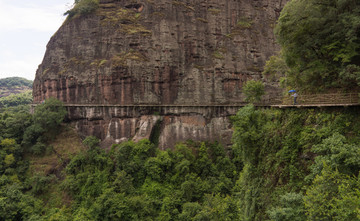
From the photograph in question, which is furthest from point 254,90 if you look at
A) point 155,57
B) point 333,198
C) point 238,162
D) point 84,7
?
point 84,7

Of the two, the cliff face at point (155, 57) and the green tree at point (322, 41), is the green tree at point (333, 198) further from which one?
the cliff face at point (155, 57)

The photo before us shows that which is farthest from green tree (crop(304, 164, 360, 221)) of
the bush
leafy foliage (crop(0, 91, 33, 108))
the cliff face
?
leafy foliage (crop(0, 91, 33, 108))

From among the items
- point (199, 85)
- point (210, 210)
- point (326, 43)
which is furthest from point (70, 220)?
point (326, 43)

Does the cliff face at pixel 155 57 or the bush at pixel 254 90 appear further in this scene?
the cliff face at pixel 155 57

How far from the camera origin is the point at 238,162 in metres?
26.9

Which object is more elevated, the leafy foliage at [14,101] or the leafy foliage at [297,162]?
the leafy foliage at [14,101]

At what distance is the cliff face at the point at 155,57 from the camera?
27.5 m

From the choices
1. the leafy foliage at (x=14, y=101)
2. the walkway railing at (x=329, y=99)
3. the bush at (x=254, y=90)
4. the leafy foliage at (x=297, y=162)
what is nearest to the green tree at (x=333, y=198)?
the leafy foliage at (x=297, y=162)

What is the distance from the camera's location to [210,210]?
18.5 m

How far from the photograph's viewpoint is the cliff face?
27469 millimetres

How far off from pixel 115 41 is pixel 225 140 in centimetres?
1979

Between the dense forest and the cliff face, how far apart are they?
11.9 feet

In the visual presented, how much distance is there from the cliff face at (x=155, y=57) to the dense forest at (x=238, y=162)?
3614 millimetres

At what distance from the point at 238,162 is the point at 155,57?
56.8 ft
